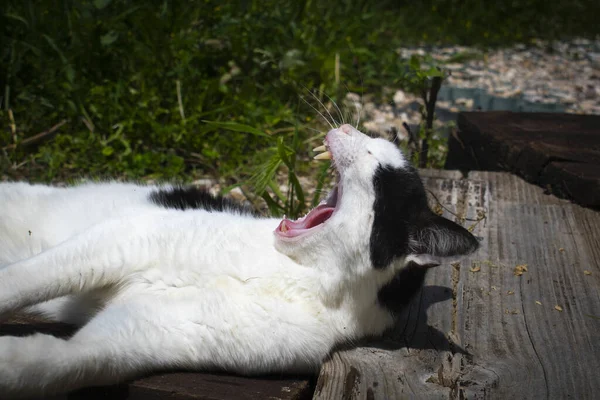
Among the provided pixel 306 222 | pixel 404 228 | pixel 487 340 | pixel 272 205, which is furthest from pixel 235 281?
pixel 272 205

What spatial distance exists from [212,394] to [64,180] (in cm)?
256

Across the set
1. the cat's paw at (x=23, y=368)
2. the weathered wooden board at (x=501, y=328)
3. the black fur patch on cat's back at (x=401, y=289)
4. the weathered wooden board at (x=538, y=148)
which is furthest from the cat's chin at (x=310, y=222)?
the weathered wooden board at (x=538, y=148)

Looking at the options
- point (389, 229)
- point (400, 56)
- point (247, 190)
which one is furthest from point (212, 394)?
point (400, 56)

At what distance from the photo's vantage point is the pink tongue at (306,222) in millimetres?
2287

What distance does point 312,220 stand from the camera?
237cm

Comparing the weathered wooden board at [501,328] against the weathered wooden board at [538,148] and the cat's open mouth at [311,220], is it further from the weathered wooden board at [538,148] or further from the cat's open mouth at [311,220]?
the cat's open mouth at [311,220]

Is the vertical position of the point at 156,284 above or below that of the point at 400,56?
above

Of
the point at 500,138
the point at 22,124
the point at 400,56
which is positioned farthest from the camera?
the point at 400,56

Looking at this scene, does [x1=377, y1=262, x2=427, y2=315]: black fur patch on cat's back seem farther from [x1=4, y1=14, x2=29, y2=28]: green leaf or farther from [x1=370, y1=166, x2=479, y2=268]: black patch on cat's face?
[x1=4, y1=14, x2=29, y2=28]: green leaf

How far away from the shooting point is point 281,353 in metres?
2.03

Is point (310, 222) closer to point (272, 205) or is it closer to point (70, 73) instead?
point (272, 205)

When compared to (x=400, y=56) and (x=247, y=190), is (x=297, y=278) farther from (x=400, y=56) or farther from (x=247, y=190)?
(x=400, y=56)

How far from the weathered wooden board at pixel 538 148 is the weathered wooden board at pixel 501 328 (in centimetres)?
20

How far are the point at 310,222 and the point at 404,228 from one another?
1.15 feet
